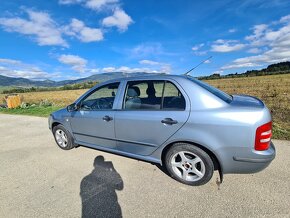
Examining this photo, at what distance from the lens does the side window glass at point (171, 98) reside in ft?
9.32

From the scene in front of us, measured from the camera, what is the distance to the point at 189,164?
2855 mm

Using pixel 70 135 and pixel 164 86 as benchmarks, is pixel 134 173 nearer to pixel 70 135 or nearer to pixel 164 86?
pixel 164 86

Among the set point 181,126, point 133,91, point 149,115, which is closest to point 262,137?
point 181,126

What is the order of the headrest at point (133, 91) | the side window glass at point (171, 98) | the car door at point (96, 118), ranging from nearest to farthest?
1. the side window glass at point (171, 98)
2. the headrest at point (133, 91)
3. the car door at point (96, 118)

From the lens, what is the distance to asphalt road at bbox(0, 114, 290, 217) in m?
2.40

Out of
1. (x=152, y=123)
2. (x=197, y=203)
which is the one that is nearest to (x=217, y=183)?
(x=197, y=203)

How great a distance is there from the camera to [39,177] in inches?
133

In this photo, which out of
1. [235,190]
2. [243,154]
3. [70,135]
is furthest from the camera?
[70,135]

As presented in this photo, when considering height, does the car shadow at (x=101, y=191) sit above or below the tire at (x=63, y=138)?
below

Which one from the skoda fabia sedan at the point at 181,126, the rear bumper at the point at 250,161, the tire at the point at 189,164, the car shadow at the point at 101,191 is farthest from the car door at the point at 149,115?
the rear bumper at the point at 250,161

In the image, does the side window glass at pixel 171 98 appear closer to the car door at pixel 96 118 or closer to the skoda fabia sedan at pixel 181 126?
the skoda fabia sedan at pixel 181 126

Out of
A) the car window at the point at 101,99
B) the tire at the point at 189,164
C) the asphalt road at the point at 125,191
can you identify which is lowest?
the asphalt road at the point at 125,191

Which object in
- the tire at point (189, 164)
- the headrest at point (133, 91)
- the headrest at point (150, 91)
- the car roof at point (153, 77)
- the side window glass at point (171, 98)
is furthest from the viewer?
the headrest at point (133, 91)

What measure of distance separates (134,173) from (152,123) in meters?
1.00
